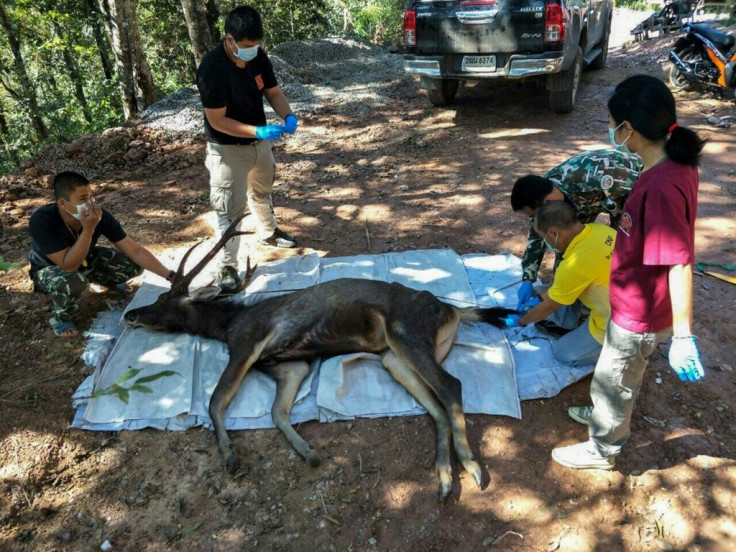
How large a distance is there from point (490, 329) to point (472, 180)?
3.41 m

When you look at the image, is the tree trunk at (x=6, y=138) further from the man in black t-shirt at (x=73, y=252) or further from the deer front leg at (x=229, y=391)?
the deer front leg at (x=229, y=391)

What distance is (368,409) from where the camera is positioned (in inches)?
142

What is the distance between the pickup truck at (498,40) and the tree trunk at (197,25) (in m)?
3.87

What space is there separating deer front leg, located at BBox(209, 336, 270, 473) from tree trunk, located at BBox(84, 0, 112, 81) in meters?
12.2

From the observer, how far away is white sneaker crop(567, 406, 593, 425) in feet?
11.1

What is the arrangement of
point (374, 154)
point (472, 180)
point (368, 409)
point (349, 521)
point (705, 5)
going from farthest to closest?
point (705, 5), point (374, 154), point (472, 180), point (368, 409), point (349, 521)

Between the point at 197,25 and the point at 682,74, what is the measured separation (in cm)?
919

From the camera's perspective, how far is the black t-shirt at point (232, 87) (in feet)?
14.4

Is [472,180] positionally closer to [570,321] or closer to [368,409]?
[570,321]

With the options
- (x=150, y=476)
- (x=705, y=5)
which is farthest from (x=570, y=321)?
(x=705, y=5)

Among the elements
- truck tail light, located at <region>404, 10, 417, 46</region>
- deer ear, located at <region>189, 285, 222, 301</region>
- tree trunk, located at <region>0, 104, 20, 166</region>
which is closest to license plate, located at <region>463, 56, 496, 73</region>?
truck tail light, located at <region>404, 10, 417, 46</region>

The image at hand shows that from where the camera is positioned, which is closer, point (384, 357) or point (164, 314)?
point (384, 357)

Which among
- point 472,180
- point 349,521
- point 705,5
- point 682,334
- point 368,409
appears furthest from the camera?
point 705,5

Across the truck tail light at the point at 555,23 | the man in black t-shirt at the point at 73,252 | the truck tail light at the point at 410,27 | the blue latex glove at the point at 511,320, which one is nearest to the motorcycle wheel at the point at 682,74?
the truck tail light at the point at 555,23
